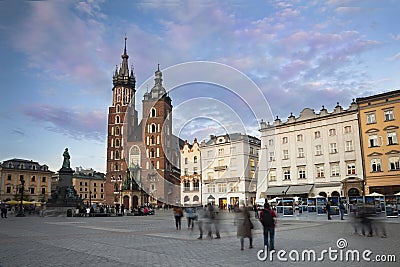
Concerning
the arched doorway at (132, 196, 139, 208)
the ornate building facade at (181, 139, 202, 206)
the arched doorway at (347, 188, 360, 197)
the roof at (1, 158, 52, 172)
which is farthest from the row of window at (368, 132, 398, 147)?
the roof at (1, 158, 52, 172)

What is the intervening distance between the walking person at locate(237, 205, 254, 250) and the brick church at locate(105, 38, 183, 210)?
80180mm

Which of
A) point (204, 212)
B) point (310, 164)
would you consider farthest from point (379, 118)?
point (204, 212)

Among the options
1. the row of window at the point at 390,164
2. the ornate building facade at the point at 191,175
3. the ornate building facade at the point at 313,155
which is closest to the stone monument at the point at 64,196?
the ornate building facade at the point at 313,155

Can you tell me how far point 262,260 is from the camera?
11305 millimetres

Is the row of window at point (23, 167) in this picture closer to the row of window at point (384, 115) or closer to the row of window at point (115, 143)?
the row of window at point (115, 143)

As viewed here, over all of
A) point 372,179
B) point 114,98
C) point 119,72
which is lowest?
point 372,179

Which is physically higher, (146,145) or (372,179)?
(146,145)

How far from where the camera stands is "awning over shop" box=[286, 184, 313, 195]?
54312mm

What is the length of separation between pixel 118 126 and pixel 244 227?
107848 mm

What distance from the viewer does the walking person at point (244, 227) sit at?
44.7ft

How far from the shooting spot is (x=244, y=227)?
44.8 feet

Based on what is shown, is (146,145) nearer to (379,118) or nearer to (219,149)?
(219,149)

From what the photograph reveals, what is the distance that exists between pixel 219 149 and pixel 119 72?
219 ft

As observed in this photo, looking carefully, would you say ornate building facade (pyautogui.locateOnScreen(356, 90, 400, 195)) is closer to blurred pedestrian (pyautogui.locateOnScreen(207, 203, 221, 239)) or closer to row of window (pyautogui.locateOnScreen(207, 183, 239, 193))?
row of window (pyautogui.locateOnScreen(207, 183, 239, 193))
